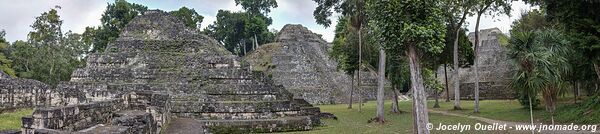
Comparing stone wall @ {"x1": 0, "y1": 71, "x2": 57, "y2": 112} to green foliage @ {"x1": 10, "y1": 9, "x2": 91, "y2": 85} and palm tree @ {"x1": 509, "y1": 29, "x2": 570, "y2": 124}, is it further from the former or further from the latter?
green foliage @ {"x1": 10, "y1": 9, "x2": 91, "y2": 85}

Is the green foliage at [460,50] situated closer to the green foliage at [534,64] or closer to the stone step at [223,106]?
the stone step at [223,106]

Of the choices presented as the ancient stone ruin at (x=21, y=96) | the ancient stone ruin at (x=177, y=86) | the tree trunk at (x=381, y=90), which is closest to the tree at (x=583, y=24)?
the tree trunk at (x=381, y=90)

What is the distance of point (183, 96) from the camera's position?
18.8 metres

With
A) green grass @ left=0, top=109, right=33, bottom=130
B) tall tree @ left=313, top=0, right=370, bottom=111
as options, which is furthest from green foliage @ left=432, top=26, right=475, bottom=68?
green grass @ left=0, top=109, right=33, bottom=130

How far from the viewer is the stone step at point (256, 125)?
55.0 ft

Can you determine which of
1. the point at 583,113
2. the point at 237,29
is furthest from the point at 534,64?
the point at 237,29

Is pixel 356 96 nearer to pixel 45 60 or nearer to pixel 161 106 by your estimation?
pixel 45 60

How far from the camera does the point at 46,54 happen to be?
4381cm

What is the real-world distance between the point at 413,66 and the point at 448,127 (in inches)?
261

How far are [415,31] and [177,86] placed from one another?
37.2 ft

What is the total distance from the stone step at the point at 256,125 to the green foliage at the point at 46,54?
101 feet

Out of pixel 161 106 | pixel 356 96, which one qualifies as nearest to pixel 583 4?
pixel 161 106

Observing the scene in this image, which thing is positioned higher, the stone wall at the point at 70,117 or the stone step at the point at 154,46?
the stone step at the point at 154,46

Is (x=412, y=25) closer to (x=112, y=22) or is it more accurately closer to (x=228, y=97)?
(x=228, y=97)
